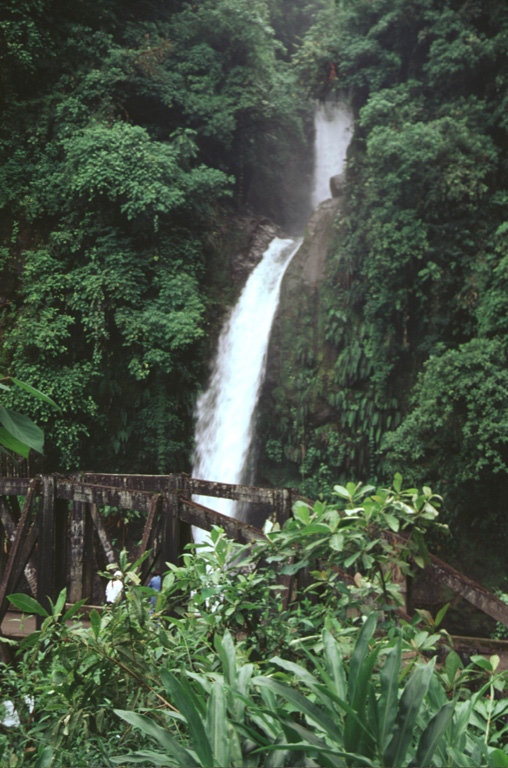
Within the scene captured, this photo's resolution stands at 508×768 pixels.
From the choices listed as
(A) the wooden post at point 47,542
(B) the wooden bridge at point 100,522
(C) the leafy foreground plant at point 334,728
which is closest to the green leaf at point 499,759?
(C) the leafy foreground plant at point 334,728

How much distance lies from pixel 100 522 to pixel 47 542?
0.61 m

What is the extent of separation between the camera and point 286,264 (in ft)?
42.6

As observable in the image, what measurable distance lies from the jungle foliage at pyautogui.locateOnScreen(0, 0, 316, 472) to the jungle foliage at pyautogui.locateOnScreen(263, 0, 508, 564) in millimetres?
2423

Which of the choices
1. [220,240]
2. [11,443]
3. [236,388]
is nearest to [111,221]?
[220,240]

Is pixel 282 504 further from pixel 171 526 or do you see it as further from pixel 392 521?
pixel 392 521

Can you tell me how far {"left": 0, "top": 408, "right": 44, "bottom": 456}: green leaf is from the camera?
3.69 ft

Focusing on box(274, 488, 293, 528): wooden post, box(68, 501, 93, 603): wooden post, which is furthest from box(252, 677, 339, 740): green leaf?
box(68, 501, 93, 603): wooden post

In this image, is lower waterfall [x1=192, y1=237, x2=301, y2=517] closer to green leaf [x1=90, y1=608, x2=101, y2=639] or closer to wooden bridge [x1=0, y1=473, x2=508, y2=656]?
wooden bridge [x1=0, y1=473, x2=508, y2=656]

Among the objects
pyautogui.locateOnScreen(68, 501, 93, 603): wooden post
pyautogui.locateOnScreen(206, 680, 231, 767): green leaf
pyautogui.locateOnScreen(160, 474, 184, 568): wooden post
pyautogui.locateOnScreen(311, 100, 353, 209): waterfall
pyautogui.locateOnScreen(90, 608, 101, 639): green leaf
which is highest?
pyautogui.locateOnScreen(311, 100, 353, 209): waterfall

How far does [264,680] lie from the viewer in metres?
1.13

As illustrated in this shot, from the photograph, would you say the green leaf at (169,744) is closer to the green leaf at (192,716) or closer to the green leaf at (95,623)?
the green leaf at (192,716)

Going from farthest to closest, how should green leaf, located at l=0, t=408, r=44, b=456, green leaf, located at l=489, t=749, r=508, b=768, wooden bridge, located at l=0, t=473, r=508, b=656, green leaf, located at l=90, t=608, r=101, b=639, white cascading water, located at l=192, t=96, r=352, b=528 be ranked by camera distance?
white cascading water, located at l=192, t=96, r=352, b=528 < wooden bridge, located at l=0, t=473, r=508, b=656 < green leaf, located at l=90, t=608, r=101, b=639 < green leaf, located at l=0, t=408, r=44, b=456 < green leaf, located at l=489, t=749, r=508, b=768

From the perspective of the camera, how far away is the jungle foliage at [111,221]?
10.8m

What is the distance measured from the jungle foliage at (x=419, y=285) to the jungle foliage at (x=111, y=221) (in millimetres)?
2423
